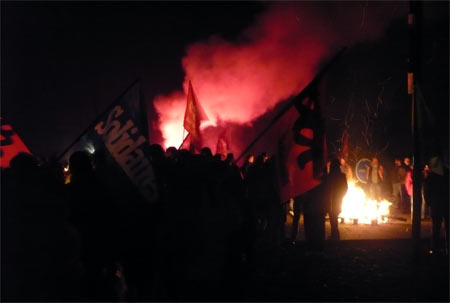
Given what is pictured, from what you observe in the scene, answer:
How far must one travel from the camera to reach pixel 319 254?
9.14m

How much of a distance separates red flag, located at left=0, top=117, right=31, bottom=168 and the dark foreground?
10.6ft

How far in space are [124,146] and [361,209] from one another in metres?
10.4

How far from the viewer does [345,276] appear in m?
7.37

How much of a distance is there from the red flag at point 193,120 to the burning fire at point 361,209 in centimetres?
547

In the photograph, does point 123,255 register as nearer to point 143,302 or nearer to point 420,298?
point 143,302

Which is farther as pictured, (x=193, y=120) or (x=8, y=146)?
(x=193, y=120)

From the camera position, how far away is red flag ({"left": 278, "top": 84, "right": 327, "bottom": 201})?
6.45 meters

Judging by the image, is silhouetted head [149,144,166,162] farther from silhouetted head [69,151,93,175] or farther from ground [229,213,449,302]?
ground [229,213,449,302]

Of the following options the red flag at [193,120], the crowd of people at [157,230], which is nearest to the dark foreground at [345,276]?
the crowd of people at [157,230]

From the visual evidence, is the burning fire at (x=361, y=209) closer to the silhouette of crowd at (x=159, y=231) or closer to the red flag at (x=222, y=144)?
the red flag at (x=222, y=144)

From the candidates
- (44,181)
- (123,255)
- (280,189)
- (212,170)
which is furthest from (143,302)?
(280,189)

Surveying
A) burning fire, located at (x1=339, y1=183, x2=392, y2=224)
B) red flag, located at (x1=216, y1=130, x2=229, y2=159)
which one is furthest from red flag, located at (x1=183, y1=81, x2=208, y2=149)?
burning fire, located at (x1=339, y1=183, x2=392, y2=224)

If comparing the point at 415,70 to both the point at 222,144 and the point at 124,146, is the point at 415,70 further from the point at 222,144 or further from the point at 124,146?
the point at 222,144

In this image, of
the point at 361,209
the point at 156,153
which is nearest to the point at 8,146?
the point at 156,153
